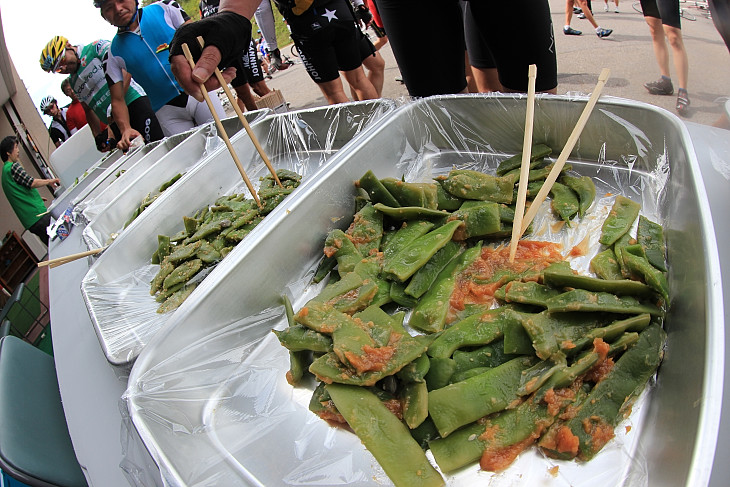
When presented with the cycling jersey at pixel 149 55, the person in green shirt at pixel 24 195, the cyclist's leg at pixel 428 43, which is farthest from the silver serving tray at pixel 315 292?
the person in green shirt at pixel 24 195

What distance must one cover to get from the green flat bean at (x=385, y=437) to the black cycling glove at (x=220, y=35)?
2016mm

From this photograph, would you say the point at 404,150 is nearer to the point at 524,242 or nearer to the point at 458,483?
the point at 524,242

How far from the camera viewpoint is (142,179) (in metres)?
3.15

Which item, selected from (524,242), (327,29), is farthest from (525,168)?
(327,29)

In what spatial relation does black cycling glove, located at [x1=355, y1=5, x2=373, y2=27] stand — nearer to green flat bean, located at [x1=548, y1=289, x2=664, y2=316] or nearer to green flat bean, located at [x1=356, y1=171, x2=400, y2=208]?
green flat bean, located at [x1=356, y1=171, x2=400, y2=208]

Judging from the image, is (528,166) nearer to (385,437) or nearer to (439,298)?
(439,298)

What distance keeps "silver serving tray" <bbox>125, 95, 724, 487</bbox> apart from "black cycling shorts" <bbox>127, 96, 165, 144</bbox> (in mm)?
3169

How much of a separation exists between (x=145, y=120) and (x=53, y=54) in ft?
6.92

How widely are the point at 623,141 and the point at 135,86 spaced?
184 inches

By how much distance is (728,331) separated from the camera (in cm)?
109

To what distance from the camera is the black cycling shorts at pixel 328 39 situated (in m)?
3.59

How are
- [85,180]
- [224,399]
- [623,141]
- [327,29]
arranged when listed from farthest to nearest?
[85,180]
[327,29]
[623,141]
[224,399]

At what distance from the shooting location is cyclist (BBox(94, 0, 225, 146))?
433cm

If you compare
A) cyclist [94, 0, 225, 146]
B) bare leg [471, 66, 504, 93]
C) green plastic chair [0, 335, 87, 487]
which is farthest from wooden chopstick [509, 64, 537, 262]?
cyclist [94, 0, 225, 146]
